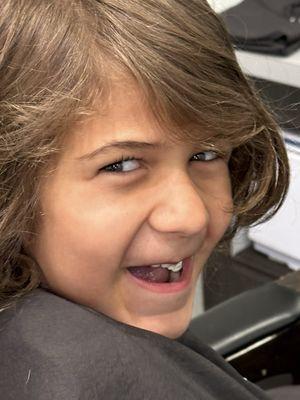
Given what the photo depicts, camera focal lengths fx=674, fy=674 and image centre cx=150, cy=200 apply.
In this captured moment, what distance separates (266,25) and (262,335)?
2.61ft

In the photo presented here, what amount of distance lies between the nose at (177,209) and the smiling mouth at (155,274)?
72 mm

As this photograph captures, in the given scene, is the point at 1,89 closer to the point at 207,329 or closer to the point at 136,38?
the point at 136,38

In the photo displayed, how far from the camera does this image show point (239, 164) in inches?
33.7

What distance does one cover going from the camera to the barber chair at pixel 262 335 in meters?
1.06

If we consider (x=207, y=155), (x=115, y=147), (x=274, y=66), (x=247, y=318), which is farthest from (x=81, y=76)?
(x=274, y=66)

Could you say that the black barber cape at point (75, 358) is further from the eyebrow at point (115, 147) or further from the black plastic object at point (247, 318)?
the black plastic object at point (247, 318)

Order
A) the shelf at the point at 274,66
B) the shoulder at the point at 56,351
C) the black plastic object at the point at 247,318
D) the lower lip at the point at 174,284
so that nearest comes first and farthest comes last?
the shoulder at the point at 56,351, the lower lip at the point at 174,284, the black plastic object at the point at 247,318, the shelf at the point at 274,66

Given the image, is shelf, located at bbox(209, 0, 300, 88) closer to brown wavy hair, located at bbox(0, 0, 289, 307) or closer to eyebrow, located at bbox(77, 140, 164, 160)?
brown wavy hair, located at bbox(0, 0, 289, 307)

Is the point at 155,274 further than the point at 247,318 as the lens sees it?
No

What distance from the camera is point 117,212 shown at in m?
0.63

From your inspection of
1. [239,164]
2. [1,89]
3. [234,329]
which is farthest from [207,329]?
[1,89]

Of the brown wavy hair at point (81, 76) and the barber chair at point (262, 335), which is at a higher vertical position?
the brown wavy hair at point (81, 76)

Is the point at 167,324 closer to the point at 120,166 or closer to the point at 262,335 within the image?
the point at 120,166

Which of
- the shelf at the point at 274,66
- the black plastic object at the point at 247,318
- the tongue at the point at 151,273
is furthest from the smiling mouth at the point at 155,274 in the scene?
the shelf at the point at 274,66
